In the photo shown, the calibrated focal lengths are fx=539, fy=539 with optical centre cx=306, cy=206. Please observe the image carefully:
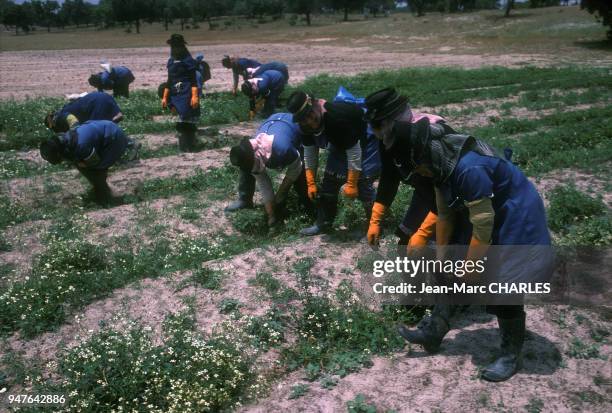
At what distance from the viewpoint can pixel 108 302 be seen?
513 centimetres

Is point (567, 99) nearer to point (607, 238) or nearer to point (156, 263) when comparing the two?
point (607, 238)

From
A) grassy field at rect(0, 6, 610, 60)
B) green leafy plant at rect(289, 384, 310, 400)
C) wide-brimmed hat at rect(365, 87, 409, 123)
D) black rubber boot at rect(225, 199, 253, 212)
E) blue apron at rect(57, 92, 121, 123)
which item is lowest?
green leafy plant at rect(289, 384, 310, 400)

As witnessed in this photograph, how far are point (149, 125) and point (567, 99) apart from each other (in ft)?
31.7

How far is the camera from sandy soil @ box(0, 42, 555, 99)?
17.8m

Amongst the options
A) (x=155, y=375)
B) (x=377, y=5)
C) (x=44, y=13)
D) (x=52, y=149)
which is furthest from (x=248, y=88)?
(x=44, y=13)

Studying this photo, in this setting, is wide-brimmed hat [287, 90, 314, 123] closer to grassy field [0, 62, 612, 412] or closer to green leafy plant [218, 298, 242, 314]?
grassy field [0, 62, 612, 412]

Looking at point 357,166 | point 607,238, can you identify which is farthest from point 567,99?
point 357,166

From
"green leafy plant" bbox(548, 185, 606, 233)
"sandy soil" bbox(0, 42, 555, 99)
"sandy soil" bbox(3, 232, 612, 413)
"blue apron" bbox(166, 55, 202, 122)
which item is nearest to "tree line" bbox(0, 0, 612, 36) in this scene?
"sandy soil" bbox(0, 42, 555, 99)

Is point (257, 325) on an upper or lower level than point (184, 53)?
lower

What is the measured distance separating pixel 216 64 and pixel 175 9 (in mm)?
59544

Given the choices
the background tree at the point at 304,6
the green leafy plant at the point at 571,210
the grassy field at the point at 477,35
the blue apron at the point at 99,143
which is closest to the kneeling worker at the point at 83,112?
the blue apron at the point at 99,143

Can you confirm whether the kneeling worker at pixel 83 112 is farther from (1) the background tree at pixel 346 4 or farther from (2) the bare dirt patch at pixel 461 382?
(1) the background tree at pixel 346 4
